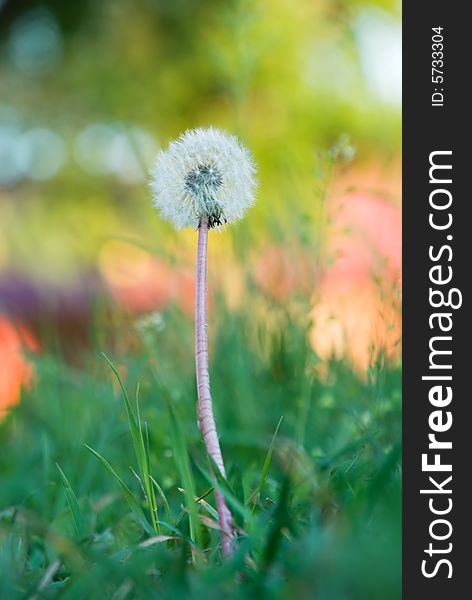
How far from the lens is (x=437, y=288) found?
1.08 m

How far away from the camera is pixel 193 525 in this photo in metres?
0.98

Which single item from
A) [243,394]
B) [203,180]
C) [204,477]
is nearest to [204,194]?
[203,180]

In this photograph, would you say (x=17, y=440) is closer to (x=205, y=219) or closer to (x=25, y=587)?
(x=25, y=587)

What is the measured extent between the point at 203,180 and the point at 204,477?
43cm

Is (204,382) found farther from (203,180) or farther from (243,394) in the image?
(243,394)

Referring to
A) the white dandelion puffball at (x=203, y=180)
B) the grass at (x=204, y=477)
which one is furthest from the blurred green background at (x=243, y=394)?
the white dandelion puffball at (x=203, y=180)

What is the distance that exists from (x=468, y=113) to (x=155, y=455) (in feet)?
3.19

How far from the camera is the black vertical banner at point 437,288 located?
0.96m

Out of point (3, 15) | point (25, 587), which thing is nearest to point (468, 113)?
point (25, 587)

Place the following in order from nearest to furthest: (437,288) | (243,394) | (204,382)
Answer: (204,382) < (437,288) < (243,394)

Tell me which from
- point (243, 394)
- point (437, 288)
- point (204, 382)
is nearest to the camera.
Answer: point (204, 382)

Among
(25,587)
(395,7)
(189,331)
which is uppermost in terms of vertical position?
(395,7)

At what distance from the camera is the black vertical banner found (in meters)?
0.96

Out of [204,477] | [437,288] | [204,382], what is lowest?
[204,477]
